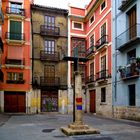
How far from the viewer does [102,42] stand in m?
24.1

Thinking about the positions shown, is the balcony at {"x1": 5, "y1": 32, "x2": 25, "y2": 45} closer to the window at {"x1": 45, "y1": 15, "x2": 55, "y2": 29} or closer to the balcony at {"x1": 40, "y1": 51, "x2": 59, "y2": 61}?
the balcony at {"x1": 40, "y1": 51, "x2": 59, "y2": 61}

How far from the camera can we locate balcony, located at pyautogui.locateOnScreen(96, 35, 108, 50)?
919 inches

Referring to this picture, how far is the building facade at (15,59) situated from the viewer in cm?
2775

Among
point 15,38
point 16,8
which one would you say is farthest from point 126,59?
point 16,8

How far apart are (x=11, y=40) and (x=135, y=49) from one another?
48.3 ft

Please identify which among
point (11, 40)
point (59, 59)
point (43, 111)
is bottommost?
point (43, 111)

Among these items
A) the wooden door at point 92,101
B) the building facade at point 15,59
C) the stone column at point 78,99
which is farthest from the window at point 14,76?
the stone column at point 78,99

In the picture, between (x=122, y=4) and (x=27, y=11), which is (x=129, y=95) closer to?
(x=122, y=4)

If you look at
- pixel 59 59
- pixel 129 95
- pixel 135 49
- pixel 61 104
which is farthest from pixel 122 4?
pixel 61 104

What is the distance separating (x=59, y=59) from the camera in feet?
98.2

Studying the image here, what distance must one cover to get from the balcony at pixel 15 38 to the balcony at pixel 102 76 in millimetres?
9352

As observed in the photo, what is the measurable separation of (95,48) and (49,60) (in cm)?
590

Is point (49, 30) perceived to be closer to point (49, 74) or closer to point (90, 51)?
point (49, 74)

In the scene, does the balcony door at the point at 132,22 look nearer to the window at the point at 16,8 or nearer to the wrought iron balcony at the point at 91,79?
the wrought iron balcony at the point at 91,79
